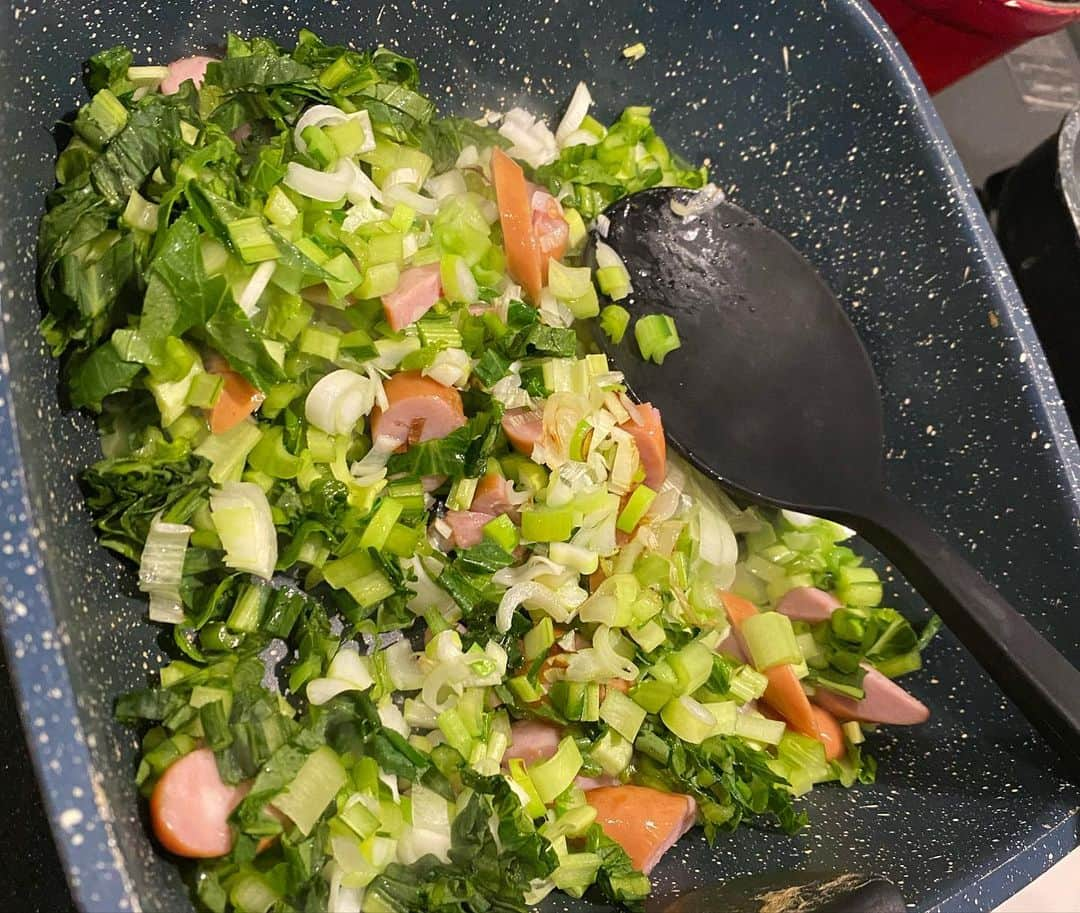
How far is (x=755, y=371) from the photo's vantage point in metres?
1.27

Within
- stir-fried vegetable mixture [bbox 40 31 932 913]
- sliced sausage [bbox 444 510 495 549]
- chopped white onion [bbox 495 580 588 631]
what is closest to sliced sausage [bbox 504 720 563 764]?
stir-fried vegetable mixture [bbox 40 31 932 913]

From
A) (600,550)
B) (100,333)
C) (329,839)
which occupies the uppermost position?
(100,333)

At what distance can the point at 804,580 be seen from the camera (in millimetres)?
1338

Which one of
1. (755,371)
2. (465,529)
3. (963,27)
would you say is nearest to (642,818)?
(465,529)

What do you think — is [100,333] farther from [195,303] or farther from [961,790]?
[961,790]

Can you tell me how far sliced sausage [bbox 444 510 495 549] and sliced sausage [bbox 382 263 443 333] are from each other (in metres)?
0.23

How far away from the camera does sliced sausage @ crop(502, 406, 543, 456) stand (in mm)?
1098

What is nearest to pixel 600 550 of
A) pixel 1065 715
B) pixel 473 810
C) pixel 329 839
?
pixel 473 810

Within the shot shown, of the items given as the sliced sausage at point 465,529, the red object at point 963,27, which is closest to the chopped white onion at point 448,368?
the sliced sausage at point 465,529

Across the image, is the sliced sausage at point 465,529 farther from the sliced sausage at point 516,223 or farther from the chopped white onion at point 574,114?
the chopped white onion at point 574,114

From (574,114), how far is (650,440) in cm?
53

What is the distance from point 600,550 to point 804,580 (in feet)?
1.27

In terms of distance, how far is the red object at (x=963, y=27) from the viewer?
5.04ft

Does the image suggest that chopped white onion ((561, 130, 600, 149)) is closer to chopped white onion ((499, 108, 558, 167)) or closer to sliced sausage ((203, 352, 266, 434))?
chopped white onion ((499, 108, 558, 167))
